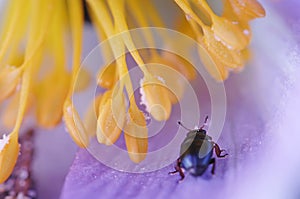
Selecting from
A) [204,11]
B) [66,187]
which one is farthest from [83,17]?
[66,187]

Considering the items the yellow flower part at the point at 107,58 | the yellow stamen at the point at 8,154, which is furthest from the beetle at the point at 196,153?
the yellow stamen at the point at 8,154

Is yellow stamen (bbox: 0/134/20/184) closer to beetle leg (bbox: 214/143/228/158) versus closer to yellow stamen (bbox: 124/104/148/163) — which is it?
yellow stamen (bbox: 124/104/148/163)

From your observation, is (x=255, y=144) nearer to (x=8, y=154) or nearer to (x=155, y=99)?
(x=155, y=99)

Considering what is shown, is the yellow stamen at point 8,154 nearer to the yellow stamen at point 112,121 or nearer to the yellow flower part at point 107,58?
the yellow flower part at point 107,58

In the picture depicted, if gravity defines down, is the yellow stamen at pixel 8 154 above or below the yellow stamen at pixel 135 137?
above

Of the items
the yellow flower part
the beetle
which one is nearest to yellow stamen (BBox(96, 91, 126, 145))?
the yellow flower part

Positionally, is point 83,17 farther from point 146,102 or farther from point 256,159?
point 256,159
